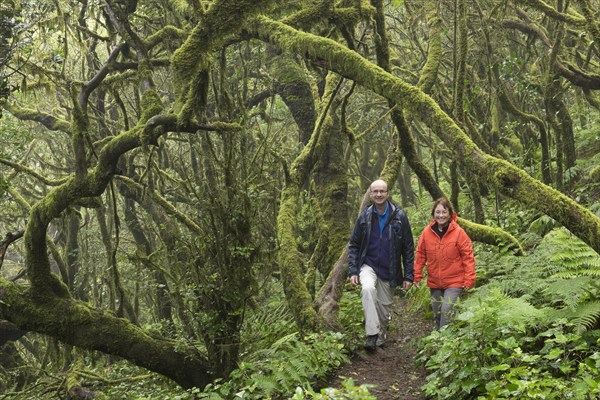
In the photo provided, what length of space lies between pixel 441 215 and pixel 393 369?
6.15ft

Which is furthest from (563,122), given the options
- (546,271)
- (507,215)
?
(546,271)

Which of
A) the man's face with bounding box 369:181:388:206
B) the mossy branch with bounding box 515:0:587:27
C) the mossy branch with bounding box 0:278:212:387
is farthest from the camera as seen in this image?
the mossy branch with bounding box 515:0:587:27

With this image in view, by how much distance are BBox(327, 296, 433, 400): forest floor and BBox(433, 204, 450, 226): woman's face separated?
155cm

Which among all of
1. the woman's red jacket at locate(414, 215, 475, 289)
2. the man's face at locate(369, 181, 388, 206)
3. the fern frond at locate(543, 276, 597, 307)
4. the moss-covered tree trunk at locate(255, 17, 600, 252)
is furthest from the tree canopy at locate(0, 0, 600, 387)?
the woman's red jacket at locate(414, 215, 475, 289)

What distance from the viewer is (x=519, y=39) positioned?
53.1 ft

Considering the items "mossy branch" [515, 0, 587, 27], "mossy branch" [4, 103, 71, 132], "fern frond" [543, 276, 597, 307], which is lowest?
"fern frond" [543, 276, 597, 307]

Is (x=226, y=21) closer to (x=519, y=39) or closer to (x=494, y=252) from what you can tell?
(x=494, y=252)

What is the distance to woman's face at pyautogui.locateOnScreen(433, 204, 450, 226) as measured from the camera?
713 centimetres

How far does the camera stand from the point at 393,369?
706 centimetres

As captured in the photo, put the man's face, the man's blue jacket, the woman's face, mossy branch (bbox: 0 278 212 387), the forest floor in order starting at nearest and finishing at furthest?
the forest floor, the woman's face, the man's face, the man's blue jacket, mossy branch (bbox: 0 278 212 387)

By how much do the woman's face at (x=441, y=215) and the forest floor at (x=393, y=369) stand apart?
155cm

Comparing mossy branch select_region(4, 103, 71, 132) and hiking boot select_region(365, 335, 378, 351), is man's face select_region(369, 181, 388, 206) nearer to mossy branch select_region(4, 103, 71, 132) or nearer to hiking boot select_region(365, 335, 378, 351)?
hiking boot select_region(365, 335, 378, 351)

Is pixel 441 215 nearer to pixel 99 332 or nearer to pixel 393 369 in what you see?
pixel 393 369

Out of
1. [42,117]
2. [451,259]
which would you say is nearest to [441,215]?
[451,259]
